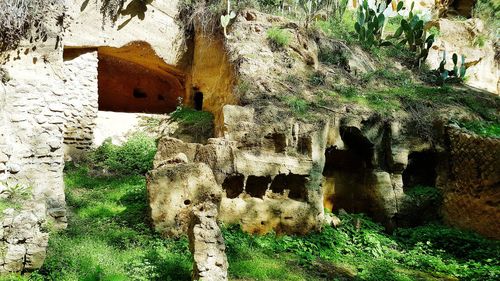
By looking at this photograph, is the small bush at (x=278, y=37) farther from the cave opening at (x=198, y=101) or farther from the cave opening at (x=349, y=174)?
the cave opening at (x=198, y=101)

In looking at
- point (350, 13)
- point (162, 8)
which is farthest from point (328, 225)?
point (350, 13)

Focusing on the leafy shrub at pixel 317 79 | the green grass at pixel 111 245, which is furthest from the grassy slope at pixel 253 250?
the leafy shrub at pixel 317 79

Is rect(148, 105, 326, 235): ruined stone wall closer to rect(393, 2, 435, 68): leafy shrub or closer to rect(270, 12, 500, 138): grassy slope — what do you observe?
rect(270, 12, 500, 138): grassy slope

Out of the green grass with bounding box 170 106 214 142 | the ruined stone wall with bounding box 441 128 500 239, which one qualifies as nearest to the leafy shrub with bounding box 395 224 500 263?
the ruined stone wall with bounding box 441 128 500 239

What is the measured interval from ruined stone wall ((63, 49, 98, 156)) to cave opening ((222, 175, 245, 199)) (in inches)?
190

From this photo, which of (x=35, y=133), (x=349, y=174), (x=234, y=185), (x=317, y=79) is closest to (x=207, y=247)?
(x=234, y=185)

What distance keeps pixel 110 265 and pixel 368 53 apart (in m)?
9.41

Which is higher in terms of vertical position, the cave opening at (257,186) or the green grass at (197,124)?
the green grass at (197,124)

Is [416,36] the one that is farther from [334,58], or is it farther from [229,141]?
[229,141]

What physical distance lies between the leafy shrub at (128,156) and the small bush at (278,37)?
3860mm

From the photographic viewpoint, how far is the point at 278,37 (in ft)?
33.2

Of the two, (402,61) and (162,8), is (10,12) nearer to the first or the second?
(162,8)

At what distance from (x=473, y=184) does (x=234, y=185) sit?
189 inches

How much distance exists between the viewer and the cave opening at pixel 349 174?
8867 millimetres
